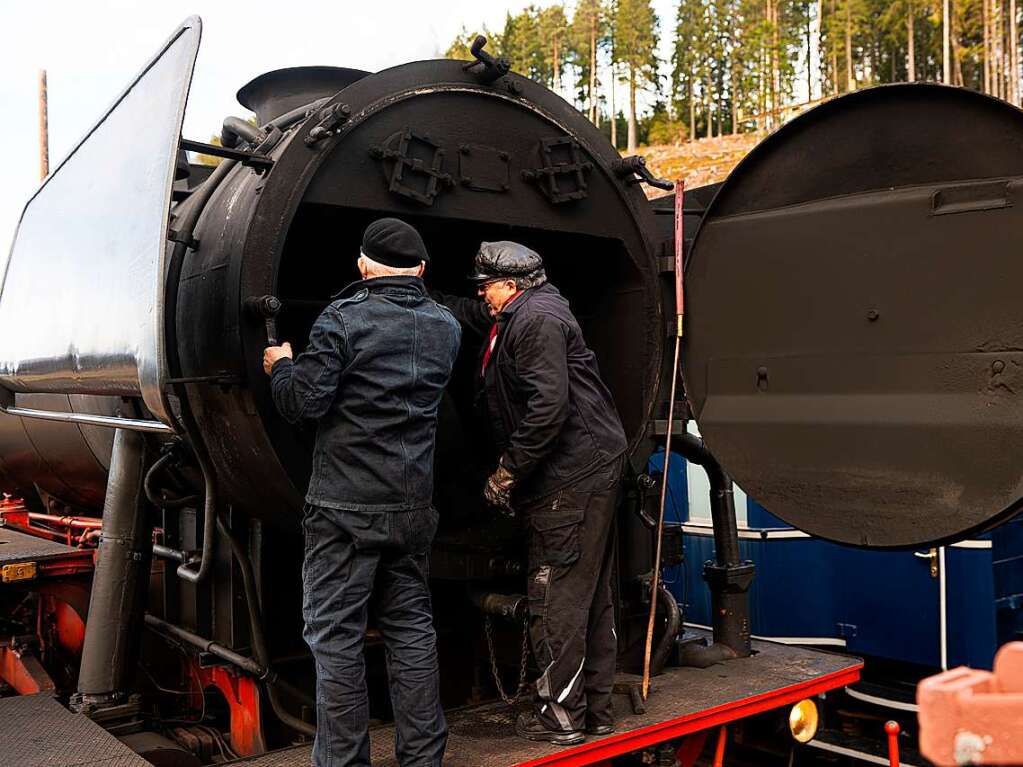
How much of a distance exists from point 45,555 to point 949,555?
4479 mm

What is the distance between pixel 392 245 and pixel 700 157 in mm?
41431

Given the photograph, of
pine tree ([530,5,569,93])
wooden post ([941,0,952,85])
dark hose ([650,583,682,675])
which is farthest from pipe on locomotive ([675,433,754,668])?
pine tree ([530,5,569,93])

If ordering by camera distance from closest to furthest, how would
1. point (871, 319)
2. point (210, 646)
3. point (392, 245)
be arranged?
point (392, 245), point (871, 319), point (210, 646)

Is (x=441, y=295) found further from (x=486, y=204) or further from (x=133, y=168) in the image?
(x=133, y=168)

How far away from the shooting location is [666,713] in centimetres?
299

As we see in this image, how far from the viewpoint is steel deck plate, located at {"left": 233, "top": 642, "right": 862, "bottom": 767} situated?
2707mm

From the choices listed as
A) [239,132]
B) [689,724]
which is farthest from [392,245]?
[689,724]

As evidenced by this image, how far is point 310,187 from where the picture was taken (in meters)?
2.82

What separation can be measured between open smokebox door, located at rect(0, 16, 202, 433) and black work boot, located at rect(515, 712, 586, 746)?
132cm

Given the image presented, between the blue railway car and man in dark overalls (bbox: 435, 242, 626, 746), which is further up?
man in dark overalls (bbox: 435, 242, 626, 746)

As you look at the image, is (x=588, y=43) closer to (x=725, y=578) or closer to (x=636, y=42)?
(x=636, y=42)

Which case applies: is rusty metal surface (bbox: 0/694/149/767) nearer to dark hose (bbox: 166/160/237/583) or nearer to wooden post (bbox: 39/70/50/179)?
dark hose (bbox: 166/160/237/583)

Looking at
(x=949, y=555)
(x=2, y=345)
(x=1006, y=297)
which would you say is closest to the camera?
(x=1006, y=297)

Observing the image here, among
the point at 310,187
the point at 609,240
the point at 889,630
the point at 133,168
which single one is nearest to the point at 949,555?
the point at 889,630
